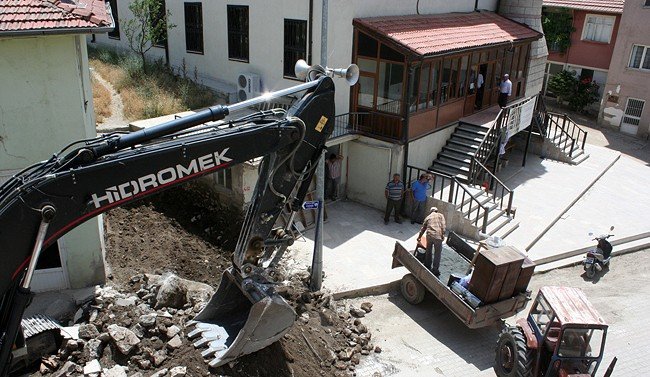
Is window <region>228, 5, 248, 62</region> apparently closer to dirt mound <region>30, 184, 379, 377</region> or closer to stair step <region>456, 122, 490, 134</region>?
dirt mound <region>30, 184, 379, 377</region>

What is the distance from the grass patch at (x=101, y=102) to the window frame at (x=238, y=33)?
4.48 metres

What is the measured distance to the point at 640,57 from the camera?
2558cm

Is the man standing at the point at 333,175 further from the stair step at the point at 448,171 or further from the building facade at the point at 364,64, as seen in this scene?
the stair step at the point at 448,171

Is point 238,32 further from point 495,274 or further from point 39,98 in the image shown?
point 495,274

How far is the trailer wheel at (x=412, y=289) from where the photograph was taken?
1114cm

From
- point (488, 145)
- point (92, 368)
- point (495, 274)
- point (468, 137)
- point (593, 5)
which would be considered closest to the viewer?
point (92, 368)

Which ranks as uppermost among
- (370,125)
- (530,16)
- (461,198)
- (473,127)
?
(530,16)

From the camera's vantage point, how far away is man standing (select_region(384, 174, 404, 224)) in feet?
48.5

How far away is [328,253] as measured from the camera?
1316 cm

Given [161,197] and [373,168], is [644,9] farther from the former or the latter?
[161,197]

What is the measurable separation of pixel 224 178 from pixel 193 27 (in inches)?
365

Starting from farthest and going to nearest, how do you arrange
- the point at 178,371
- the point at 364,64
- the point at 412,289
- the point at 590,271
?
the point at 364,64
the point at 590,271
the point at 412,289
the point at 178,371

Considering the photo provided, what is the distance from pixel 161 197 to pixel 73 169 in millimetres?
8506

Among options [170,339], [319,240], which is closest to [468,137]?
[319,240]
